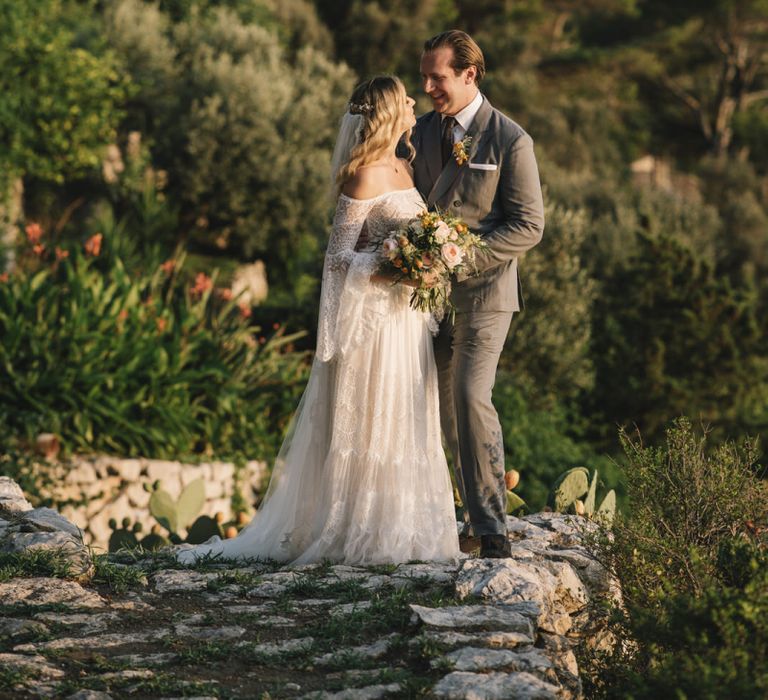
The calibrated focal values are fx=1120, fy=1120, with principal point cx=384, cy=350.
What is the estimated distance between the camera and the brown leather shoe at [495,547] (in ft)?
16.1

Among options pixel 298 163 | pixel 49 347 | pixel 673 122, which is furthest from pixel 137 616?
pixel 673 122

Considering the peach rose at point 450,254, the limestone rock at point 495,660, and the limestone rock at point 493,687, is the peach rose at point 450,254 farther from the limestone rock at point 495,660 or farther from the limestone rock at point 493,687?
the limestone rock at point 493,687

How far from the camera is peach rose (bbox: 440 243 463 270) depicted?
4742 mm

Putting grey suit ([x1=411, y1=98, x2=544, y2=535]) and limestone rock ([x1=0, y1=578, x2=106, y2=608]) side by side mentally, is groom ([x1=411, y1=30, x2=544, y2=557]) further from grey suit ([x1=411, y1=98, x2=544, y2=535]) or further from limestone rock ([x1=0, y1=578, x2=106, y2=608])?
limestone rock ([x1=0, y1=578, x2=106, y2=608])

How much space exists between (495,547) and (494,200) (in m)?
1.59

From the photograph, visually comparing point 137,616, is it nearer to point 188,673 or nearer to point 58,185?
point 188,673

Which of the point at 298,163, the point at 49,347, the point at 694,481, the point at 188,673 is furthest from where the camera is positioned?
the point at 298,163

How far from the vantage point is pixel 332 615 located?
13.9 ft

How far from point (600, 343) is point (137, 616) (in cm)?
1155

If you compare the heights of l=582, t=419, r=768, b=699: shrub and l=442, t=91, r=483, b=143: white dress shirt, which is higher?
l=442, t=91, r=483, b=143: white dress shirt

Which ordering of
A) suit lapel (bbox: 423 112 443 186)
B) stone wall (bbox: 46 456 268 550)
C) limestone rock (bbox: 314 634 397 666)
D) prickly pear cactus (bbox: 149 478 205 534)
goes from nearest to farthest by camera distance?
limestone rock (bbox: 314 634 397 666)
suit lapel (bbox: 423 112 443 186)
prickly pear cactus (bbox: 149 478 205 534)
stone wall (bbox: 46 456 268 550)

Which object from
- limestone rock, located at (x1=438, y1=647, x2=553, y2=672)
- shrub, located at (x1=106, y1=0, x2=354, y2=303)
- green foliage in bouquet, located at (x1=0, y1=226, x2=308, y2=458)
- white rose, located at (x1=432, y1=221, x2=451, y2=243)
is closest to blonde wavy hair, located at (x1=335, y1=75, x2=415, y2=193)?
white rose, located at (x1=432, y1=221, x2=451, y2=243)

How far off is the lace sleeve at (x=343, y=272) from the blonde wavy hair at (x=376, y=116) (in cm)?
19

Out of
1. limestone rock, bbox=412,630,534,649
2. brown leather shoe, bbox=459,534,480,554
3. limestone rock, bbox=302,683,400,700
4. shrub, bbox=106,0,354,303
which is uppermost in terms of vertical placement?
shrub, bbox=106,0,354,303
